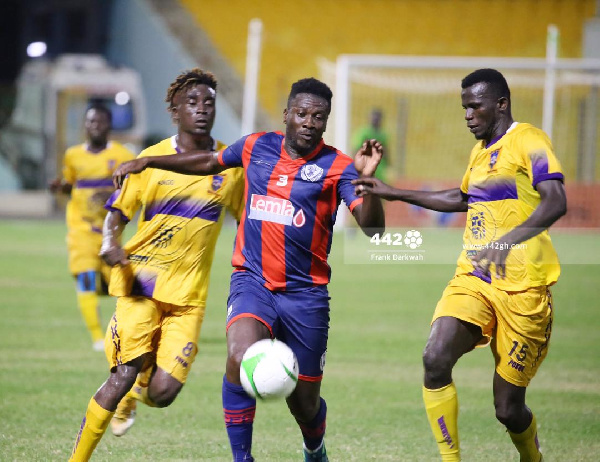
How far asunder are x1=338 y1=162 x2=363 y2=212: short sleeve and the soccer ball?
0.93m

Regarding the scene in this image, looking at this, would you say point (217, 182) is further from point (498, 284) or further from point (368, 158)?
point (498, 284)

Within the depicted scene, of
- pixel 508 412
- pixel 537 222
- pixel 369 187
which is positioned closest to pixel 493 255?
pixel 537 222

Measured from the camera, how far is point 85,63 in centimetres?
3012

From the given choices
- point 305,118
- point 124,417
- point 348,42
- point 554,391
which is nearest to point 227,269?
point 554,391

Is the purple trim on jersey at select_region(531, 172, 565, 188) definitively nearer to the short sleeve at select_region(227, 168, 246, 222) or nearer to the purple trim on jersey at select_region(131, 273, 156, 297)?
the short sleeve at select_region(227, 168, 246, 222)

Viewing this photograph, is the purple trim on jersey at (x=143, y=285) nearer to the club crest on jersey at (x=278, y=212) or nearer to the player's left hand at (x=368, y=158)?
the club crest on jersey at (x=278, y=212)

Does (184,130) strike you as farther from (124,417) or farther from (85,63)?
(85,63)

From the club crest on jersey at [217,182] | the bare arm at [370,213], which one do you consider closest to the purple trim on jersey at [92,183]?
the club crest on jersey at [217,182]

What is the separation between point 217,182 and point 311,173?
3.11 feet

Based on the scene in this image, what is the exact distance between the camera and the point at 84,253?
11047 millimetres

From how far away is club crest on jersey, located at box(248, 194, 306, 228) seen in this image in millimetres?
6004

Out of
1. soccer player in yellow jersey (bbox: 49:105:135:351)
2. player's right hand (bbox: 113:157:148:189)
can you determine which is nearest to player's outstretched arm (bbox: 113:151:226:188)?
player's right hand (bbox: 113:157:148:189)

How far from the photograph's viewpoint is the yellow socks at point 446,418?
5969 millimetres

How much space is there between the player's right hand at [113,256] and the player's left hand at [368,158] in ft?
4.99
